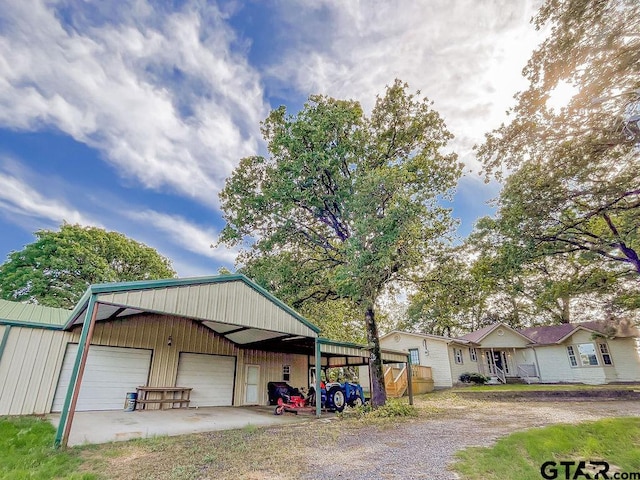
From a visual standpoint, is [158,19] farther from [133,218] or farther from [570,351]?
[570,351]

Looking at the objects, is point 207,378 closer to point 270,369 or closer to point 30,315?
point 270,369

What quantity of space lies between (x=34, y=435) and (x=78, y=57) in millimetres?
9505

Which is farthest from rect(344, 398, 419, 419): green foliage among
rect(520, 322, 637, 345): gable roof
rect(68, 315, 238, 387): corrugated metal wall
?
rect(520, 322, 637, 345): gable roof

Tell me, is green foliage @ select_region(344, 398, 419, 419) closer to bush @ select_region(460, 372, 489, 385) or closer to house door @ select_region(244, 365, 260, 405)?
house door @ select_region(244, 365, 260, 405)

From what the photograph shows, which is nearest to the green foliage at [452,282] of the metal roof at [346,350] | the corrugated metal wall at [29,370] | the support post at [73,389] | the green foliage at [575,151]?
the green foliage at [575,151]

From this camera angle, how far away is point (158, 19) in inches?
355

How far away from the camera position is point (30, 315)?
11.1m

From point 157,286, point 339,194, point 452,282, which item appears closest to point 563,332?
point 452,282

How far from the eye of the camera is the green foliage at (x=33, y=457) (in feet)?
14.8

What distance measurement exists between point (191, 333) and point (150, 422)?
470 cm

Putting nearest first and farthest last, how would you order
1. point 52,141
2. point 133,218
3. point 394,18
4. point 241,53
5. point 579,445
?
point 579,445 → point 394,18 → point 241,53 → point 52,141 → point 133,218

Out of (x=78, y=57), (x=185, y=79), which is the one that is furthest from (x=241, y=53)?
(x=78, y=57)

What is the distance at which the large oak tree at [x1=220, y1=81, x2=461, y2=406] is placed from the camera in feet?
37.0

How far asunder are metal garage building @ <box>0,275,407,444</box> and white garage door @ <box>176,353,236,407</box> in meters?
0.04
